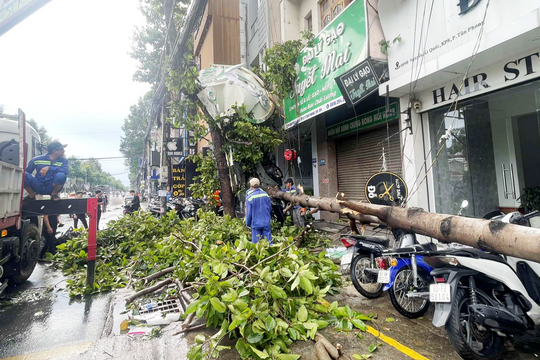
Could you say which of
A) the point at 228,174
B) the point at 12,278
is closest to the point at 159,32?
the point at 228,174

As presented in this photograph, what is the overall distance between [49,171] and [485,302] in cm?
759

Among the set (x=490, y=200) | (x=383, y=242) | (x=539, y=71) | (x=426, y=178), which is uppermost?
(x=539, y=71)

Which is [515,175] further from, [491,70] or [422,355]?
[422,355]

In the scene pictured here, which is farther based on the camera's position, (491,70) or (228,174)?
(228,174)

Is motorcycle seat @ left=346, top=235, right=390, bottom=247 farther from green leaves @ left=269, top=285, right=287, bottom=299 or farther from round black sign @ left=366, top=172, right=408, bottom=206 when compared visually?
green leaves @ left=269, top=285, right=287, bottom=299

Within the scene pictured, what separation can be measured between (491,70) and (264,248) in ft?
15.1

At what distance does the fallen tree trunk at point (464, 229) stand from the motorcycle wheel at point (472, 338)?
56 centimetres

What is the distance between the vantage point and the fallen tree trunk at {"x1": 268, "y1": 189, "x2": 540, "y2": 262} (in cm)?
225

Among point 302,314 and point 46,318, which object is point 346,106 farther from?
point 46,318

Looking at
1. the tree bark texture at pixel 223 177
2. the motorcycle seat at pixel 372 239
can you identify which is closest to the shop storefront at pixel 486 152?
the motorcycle seat at pixel 372 239

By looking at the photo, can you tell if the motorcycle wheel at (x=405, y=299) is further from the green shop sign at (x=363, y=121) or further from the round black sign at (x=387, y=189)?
the green shop sign at (x=363, y=121)

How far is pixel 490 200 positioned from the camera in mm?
6352

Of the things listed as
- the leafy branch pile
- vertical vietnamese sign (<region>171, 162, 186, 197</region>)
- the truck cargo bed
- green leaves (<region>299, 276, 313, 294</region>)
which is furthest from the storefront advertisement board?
vertical vietnamese sign (<region>171, 162, 186, 197</region>)

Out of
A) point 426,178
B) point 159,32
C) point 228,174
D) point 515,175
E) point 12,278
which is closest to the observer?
point 12,278
